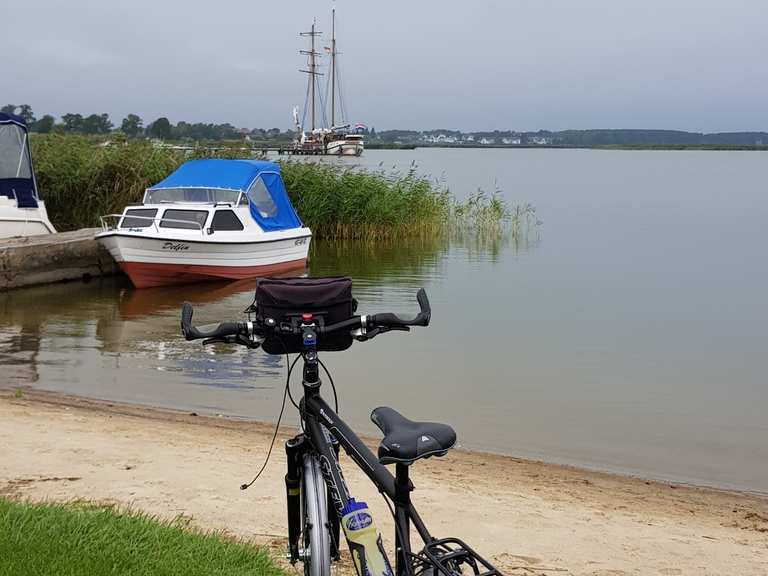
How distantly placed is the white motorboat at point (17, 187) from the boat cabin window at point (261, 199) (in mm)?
4939

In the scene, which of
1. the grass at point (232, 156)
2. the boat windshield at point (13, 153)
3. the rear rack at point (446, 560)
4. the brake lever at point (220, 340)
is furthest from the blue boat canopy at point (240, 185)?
the rear rack at point (446, 560)

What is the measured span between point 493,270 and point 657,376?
42.4 ft

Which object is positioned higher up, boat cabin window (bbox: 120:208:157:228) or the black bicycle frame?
the black bicycle frame

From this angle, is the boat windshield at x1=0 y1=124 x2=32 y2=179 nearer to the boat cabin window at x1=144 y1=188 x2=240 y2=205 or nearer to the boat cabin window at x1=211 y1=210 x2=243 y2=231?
the boat cabin window at x1=144 y1=188 x2=240 y2=205

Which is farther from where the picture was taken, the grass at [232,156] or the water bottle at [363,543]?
the grass at [232,156]

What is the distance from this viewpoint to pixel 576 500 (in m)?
8.31

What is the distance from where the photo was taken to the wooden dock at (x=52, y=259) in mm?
21625

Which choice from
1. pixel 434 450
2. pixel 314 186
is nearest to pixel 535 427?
pixel 434 450

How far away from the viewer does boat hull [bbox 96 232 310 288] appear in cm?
2220

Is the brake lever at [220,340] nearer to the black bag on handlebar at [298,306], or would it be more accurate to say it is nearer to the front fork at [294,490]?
the black bag on handlebar at [298,306]

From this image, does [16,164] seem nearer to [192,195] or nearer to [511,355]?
[192,195]

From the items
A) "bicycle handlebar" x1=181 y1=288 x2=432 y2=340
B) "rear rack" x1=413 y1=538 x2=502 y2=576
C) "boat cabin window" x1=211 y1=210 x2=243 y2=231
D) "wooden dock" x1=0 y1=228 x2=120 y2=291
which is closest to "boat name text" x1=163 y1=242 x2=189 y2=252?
"boat cabin window" x1=211 y1=210 x2=243 y2=231

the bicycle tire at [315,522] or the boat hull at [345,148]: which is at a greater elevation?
the bicycle tire at [315,522]

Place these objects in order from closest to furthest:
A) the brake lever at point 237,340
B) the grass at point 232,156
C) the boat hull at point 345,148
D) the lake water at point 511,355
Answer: the brake lever at point 237,340, the lake water at point 511,355, the grass at point 232,156, the boat hull at point 345,148
